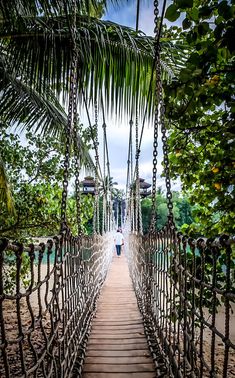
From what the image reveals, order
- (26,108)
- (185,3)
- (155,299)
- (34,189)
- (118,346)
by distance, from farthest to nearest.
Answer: (34,189), (26,108), (155,299), (118,346), (185,3)

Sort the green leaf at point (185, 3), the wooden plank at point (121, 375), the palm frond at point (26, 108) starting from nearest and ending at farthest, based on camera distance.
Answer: the green leaf at point (185, 3)
the wooden plank at point (121, 375)
the palm frond at point (26, 108)

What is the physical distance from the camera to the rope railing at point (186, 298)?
779 millimetres

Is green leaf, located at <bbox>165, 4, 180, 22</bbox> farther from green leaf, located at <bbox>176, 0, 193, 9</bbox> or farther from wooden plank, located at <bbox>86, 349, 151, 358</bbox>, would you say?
wooden plank, located at <bbox>86, 349, 151, 358</bbox>

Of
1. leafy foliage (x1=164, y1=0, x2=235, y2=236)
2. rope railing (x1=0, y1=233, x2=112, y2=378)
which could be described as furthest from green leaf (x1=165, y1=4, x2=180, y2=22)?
rope railing (x1=0, y1=233, x2=112, y2=378)

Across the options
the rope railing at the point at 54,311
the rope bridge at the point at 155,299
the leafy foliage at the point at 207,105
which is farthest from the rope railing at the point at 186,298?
the rope railing at the point at 54,311

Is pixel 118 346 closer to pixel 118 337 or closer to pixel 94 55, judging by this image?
pixel 118 337

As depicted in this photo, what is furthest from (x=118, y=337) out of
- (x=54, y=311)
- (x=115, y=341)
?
(x=54, y=311)

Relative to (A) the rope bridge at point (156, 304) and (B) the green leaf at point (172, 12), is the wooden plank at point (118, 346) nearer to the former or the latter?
(A) the rope bridge at point (156, 304)

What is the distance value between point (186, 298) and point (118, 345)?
87 cm

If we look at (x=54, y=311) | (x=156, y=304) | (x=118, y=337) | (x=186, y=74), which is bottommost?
(x=118, y=337)

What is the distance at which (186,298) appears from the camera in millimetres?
1141

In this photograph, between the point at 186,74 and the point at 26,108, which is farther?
the point at 26,108

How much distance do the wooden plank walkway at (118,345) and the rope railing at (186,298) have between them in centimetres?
7

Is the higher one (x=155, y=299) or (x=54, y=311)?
(x=54, y=311)
